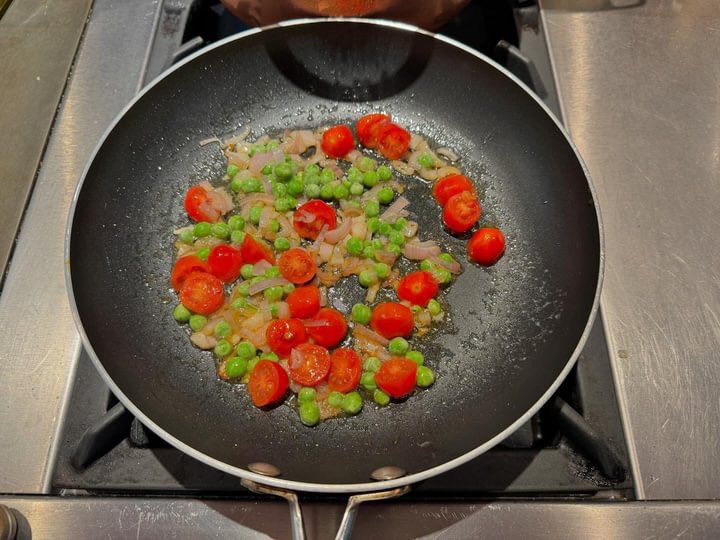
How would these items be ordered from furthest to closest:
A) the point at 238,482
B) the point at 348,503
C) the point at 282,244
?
the point at 282,244 < the point at 238,482 < the point at 348,503

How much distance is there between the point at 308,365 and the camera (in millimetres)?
1391

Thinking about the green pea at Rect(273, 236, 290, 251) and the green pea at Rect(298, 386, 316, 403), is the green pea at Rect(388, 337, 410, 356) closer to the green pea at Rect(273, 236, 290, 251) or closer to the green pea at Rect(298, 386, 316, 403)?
the green pea at Rect(298, 386, 316, 403)

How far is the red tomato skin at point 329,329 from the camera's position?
143 cm

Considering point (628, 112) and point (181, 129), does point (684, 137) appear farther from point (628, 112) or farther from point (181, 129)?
point (181, 129)

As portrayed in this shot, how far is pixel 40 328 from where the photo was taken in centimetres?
149

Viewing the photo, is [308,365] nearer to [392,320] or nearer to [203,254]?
[392,320]

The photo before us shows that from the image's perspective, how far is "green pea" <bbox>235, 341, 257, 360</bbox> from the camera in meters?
1.42

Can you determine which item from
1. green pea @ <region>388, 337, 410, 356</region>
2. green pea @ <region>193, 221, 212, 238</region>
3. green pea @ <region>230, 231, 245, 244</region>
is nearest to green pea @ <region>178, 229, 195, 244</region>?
green pea @ <region>193, 221, 212, 238</region>

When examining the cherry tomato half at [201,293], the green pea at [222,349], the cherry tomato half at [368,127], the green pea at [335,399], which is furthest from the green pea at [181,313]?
the cherry tomato half at [368,127]

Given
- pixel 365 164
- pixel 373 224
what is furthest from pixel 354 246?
pixel 365 164

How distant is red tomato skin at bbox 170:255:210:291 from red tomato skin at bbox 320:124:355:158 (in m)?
0.56

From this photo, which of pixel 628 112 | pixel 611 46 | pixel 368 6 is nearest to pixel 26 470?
pixel 368 6

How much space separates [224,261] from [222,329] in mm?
196

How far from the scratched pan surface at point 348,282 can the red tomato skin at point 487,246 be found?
33mm
